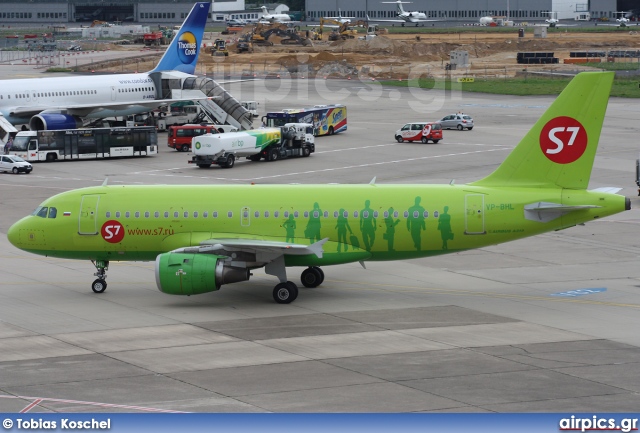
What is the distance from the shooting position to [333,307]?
40.2 meters

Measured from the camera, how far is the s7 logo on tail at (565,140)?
40406 mm

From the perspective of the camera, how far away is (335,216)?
41000 mm

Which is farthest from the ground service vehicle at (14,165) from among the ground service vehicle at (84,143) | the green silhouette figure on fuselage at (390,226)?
the green silhouette figure on fuselage at (390,226)

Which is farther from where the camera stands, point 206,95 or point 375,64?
point 375,64

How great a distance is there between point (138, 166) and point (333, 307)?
149ft

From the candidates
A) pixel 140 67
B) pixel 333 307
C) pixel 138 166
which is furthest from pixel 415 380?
pixel 140 67

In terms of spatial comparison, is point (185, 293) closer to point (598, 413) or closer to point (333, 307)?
point (333, 307)

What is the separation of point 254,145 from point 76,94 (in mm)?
25180

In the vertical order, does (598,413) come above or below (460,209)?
below

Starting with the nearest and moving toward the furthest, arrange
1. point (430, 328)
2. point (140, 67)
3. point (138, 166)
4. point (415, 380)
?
1. point (415, 380)
2. point (430, 328)
3. point (138, 166)
4. point (140, 67)

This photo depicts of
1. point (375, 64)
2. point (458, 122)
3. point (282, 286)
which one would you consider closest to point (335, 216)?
point (282, 286)

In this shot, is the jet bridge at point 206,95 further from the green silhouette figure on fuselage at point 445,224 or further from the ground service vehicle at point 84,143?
the green silhouette figure on fuselage at point 445,224

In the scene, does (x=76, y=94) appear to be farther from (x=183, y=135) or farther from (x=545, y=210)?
(x=545, y=210)

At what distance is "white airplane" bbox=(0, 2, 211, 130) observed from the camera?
9544 cm
